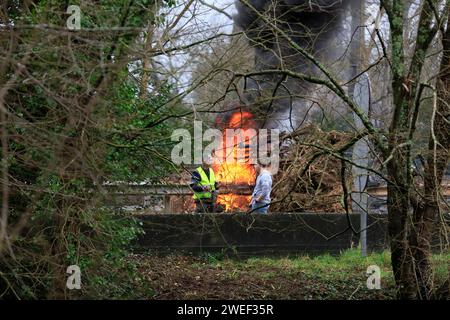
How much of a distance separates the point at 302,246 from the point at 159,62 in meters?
4.91

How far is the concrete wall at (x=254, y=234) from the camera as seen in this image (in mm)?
11367

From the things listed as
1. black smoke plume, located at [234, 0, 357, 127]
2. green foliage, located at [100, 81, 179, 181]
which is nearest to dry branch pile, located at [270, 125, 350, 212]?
black smoke plume, located at [234, 0, 357, 127]

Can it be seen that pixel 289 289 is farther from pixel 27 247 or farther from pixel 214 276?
pixel 27 247

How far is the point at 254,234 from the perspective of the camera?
11.7 meters

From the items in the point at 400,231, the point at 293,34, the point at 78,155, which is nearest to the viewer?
the point at 78,155

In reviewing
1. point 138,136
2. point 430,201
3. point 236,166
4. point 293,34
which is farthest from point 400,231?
point 236,166

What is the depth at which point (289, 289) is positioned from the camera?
33.4 ft

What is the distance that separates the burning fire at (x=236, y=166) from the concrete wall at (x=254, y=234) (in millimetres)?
958

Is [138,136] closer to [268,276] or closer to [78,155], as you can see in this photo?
[78,155]

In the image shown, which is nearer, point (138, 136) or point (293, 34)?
point (138, 136)

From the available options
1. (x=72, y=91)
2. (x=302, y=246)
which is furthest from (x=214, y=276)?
(x=72, y=91)

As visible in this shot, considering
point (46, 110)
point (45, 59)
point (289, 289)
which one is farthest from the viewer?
point (289, 289)

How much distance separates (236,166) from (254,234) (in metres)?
1.57

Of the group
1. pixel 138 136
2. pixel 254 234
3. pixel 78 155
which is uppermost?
pixel 138 136
